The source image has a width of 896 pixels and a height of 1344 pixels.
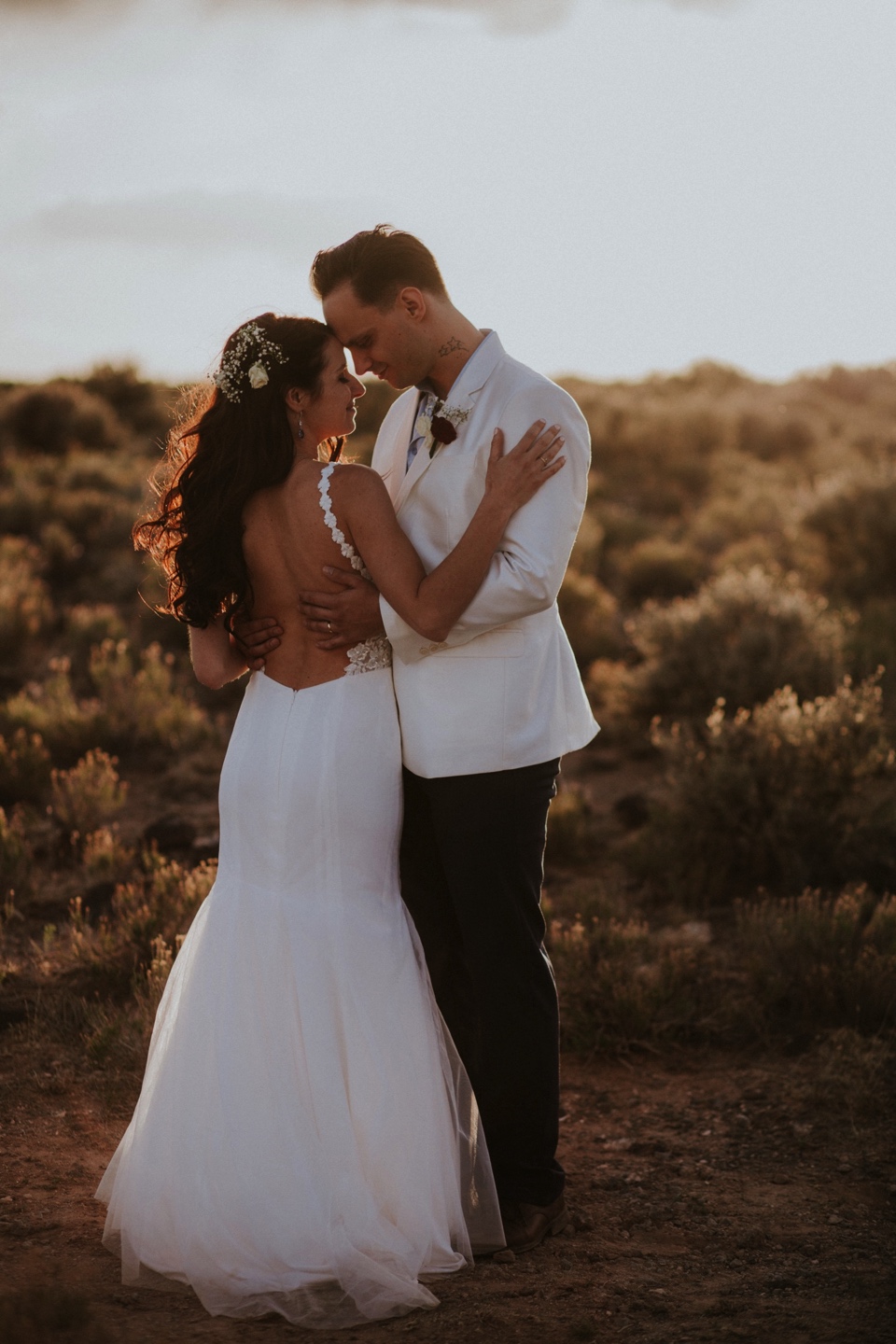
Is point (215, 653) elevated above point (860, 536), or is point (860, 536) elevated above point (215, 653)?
point (860, 536)

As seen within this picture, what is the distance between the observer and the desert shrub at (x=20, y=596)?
10297 mm

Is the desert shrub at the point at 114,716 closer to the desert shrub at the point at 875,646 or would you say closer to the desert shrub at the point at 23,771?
the desert shrub at the point at 23,771

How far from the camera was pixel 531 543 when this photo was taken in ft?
10.4

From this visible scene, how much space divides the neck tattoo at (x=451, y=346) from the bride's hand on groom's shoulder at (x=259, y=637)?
898 mm

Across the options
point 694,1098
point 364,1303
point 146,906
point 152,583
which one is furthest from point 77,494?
point 364,1303

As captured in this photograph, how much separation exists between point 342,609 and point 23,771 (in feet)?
15.7

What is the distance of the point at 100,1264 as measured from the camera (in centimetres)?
334

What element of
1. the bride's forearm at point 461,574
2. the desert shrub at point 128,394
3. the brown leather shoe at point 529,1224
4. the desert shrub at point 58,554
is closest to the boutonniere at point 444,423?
the bride's forearm at point 461,574

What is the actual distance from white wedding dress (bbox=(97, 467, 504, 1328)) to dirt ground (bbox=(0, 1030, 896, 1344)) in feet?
0.43

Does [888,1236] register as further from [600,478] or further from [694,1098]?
[600,478]

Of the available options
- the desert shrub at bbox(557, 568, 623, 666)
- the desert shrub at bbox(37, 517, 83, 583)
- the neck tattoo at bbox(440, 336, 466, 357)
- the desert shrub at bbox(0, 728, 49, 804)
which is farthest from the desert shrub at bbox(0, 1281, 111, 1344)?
the desert shrub at bbox(37, 517, 83, 583)

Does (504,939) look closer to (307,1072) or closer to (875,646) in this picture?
(307,1072)

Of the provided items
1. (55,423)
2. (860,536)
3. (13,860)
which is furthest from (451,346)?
(55,423)

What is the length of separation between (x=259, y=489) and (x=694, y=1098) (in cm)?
283
